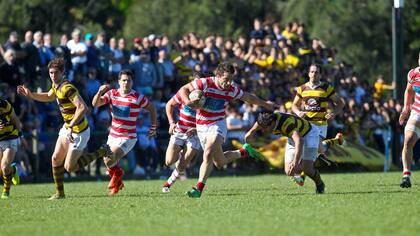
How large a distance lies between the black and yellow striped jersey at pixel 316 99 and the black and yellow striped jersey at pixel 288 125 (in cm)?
280

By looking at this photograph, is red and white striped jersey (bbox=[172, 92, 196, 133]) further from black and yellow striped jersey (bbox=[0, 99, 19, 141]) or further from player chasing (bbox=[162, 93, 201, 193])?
black and yellow striped jersey (bbox=[0, 99, 19, 141])

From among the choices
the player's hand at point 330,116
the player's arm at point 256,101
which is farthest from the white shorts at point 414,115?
the player's arm at point 256,101

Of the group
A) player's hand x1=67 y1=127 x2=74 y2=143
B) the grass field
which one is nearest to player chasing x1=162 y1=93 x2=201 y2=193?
the grass field

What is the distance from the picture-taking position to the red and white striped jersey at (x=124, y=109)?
16.4m

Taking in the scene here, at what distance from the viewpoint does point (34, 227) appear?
38.2ft

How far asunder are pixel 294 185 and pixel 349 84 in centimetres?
1165

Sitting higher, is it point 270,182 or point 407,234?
point 407,234

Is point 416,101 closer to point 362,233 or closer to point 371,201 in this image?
point 371,201

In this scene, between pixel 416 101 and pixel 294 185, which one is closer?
pixel 416 101

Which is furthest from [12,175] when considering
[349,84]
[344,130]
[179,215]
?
[349,84]

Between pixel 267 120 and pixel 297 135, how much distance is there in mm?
554

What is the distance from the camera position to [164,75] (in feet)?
83.6

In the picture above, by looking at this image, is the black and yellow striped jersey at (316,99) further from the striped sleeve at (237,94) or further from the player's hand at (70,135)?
the player's hand at (70,135)

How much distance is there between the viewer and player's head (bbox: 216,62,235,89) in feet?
49.6
